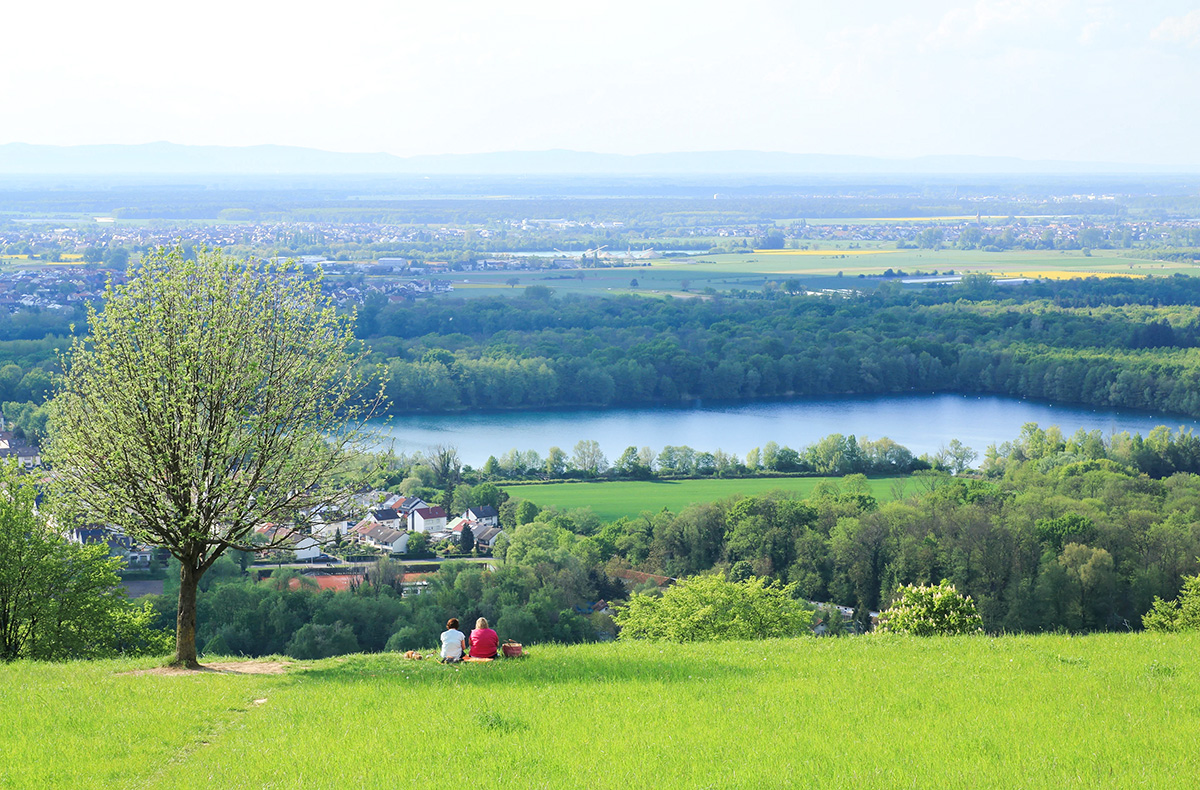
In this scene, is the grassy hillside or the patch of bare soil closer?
the grassy hillside

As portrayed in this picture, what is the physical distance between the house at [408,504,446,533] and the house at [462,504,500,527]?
94cm

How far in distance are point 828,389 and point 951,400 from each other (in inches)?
310

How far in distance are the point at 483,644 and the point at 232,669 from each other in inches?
105

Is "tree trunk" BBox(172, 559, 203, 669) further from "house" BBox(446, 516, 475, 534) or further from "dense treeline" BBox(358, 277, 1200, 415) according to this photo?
"dense treeline" BBox(358, 277, 1200, 415)

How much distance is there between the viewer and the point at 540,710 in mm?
9086

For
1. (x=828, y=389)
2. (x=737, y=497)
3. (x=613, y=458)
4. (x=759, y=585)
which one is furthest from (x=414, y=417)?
(x=759, y=585)

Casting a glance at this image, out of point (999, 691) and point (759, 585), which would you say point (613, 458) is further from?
point (999, 691)

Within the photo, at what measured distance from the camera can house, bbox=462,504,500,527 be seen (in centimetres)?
4322

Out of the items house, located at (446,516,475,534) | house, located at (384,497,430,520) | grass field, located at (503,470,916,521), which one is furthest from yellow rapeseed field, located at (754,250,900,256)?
house, located at (446,516,475,534)

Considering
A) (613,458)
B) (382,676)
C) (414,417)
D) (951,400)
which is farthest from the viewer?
(951,400)

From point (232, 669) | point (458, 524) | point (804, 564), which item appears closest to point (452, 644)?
point (232, 669)

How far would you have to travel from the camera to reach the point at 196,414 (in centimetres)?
1155

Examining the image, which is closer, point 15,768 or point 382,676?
point 15,768

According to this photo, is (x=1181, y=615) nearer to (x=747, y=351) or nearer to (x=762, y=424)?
(x=762, y=424)
